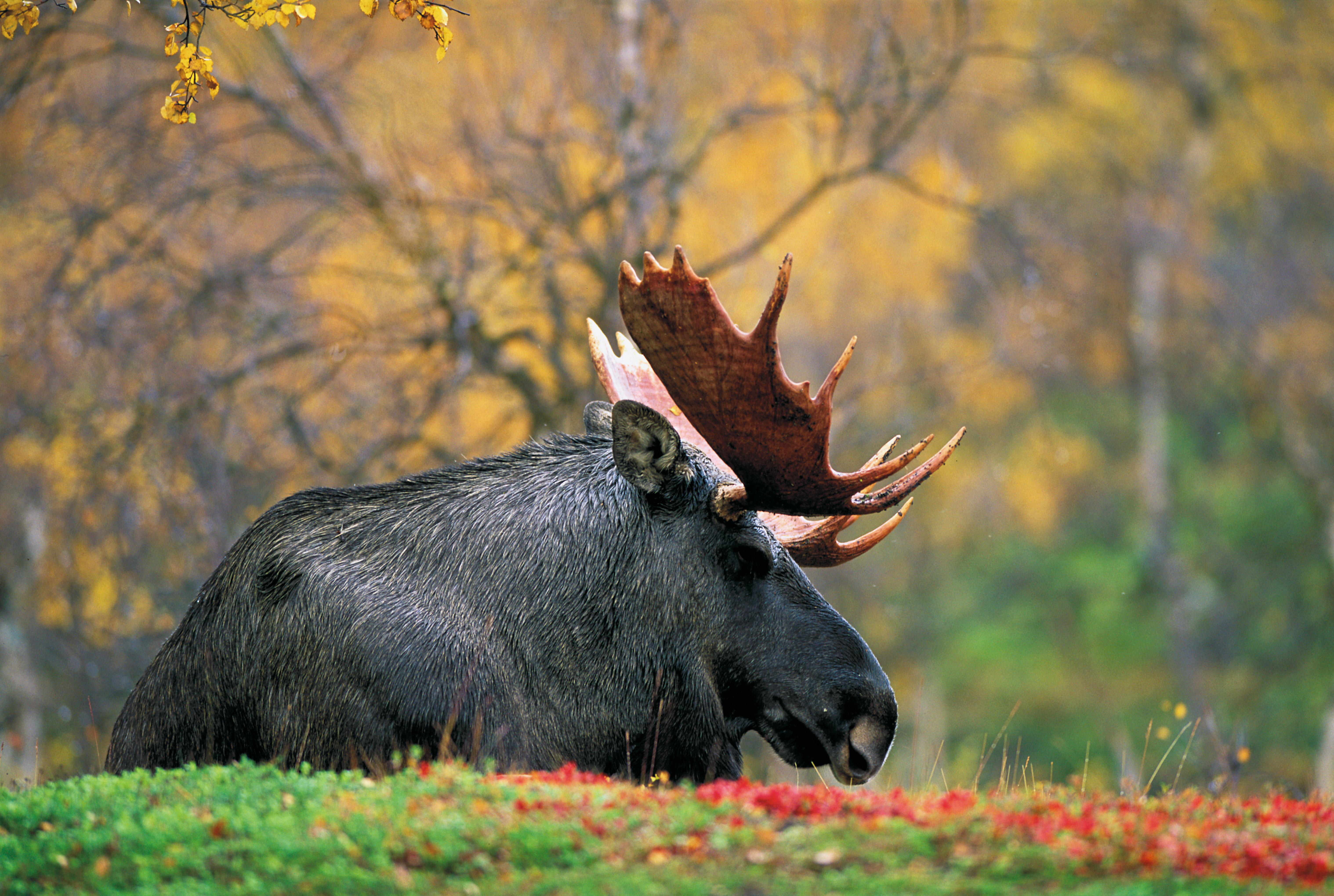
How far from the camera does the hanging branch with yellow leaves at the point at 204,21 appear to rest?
5.07 meters

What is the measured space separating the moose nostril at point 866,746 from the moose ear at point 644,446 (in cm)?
116

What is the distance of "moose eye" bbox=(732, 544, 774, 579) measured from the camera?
491 centimetres

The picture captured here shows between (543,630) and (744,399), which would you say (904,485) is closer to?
(744,399)

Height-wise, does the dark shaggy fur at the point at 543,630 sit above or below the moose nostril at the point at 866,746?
above

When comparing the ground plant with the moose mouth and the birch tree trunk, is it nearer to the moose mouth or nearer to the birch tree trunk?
the moose mouth

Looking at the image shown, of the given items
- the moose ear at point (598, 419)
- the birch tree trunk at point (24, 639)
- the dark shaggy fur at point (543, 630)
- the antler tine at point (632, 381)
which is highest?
the antler tine at point (632, 381)

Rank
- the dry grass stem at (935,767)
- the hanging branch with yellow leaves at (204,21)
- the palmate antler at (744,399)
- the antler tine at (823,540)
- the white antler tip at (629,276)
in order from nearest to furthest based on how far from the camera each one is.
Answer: the white antler tip at (629,276) < the palmate antler at (744,399) < the hanging branch with yellow leaves at (204,21) < the dry grass stem at (935,767) < the antler tine at (823,540)

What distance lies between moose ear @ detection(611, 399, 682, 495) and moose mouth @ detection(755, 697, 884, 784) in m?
0.94

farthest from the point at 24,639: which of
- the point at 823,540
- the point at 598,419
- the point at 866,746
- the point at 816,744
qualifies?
the point at 866,746

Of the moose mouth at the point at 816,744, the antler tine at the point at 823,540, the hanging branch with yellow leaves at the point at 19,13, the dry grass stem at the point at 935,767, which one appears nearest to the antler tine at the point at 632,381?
the antler tine at the point at 823,540

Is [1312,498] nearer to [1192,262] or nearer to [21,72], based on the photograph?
[1192,262]

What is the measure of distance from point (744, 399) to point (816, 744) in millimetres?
1313

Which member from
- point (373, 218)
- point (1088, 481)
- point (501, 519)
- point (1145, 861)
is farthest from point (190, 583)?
point (1088, 481)

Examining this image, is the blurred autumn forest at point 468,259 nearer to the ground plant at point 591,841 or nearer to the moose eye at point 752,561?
the moose eye at point 752,561
